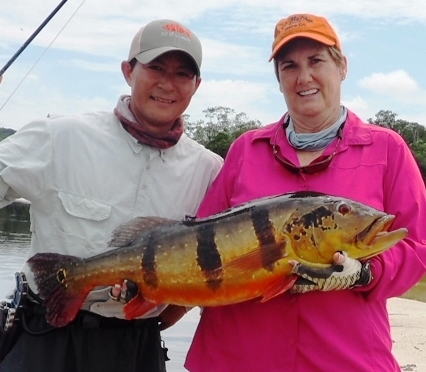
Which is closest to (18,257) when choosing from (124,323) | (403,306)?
(403,306)

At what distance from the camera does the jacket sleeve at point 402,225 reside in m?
3.82

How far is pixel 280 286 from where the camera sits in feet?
12.4

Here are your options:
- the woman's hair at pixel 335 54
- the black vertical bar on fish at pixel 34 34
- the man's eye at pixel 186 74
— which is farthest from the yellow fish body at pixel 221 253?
the black vertical bar on fish at pixel 34 34

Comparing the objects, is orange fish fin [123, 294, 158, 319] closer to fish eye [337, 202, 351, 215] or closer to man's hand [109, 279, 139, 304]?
man's hand [109, 279, 139, 304]

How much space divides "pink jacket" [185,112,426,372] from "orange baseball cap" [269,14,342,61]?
1.85ft

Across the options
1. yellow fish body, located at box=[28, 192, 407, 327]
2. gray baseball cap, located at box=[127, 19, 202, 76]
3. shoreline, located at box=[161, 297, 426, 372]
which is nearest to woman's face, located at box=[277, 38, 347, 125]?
yellow fish body, located at box=[28, 192, 407, 327]

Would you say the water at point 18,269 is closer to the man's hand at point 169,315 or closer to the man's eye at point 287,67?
the man's hand at point 169,315

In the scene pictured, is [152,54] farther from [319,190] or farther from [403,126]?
[403,126]

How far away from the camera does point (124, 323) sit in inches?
186

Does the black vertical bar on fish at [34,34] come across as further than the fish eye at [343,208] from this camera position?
Yes

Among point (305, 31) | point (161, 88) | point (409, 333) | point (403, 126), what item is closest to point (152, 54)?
point (161, 88)

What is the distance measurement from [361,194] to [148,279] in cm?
143

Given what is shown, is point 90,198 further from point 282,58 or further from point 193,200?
point 282,58

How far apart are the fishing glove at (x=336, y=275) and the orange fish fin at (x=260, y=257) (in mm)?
111
